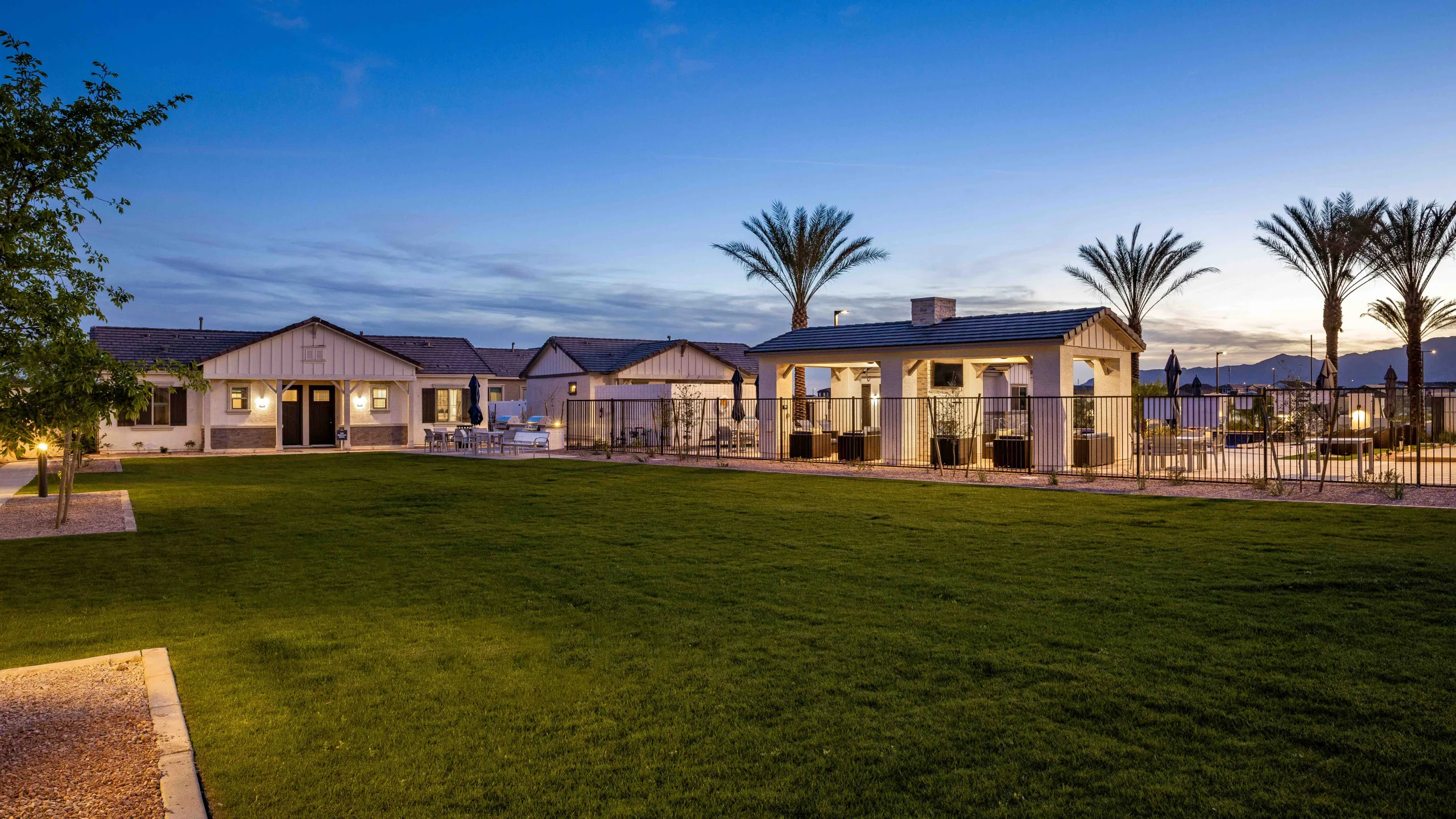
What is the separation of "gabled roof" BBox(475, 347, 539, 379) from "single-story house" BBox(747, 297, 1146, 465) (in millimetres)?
21354

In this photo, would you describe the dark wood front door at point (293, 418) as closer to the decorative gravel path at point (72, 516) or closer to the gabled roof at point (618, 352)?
the gabled roof at point (618, 352)

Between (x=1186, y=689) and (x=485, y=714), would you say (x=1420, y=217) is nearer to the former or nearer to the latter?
(x=1186, y=689)

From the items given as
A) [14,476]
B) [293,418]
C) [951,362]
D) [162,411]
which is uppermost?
[951,362]

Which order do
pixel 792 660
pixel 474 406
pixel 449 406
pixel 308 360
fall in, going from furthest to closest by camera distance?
pixel 449 406
pixel 474 406
pixel 308 360
pixel 792 660

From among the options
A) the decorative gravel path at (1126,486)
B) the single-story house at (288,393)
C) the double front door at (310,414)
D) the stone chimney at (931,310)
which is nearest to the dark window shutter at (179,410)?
the single-story house at (288,393)

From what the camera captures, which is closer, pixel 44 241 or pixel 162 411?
pixel 44 241

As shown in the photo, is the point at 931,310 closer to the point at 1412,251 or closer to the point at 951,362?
the point at 951,362

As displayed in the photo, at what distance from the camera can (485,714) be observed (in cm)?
455

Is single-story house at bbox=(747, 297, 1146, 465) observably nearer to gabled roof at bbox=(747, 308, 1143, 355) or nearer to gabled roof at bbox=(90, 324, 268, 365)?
gabled roof at bbox=(747, 308, 1143, 355)

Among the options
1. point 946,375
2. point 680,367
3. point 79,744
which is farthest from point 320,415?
point 79,744

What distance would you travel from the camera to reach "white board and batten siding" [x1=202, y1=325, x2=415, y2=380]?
29156 mm

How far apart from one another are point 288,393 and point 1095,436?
2712 centimetres

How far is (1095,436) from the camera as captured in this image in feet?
64.3

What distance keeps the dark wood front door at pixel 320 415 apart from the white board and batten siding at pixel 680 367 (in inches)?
425
